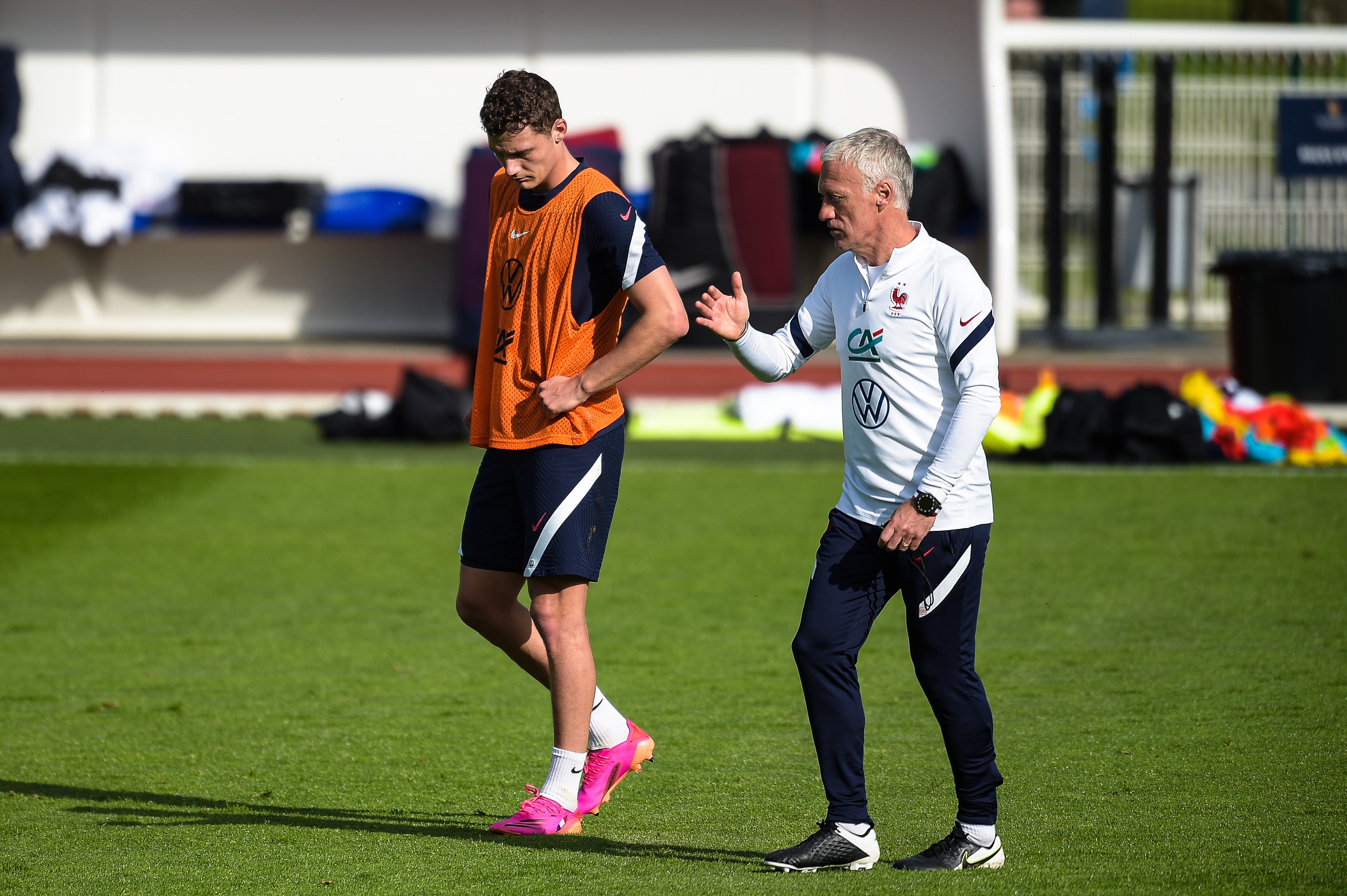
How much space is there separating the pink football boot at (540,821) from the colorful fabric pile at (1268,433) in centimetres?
785

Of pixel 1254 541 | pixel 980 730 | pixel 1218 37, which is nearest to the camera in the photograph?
pixel 980 730

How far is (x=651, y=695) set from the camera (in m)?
5.71

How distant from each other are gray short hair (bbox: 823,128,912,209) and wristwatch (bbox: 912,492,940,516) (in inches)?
26.5

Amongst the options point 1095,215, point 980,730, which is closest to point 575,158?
point 980,730

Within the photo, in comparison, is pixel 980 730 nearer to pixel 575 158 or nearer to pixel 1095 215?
pixel 575 158

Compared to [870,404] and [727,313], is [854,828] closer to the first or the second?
[870,404]


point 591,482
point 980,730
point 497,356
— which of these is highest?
point 497,356

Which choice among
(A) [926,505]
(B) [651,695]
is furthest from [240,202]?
(A) [926,505]

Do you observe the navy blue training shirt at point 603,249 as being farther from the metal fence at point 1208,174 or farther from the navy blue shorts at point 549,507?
the metal fence at point 1208,174

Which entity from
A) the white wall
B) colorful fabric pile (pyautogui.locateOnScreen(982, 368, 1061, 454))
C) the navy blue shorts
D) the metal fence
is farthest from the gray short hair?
the white wall

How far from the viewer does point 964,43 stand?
1688cm

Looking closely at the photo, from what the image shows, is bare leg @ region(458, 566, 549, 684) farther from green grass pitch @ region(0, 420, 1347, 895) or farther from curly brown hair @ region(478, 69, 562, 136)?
curly brown hair @ region(478, 69, 562, 136)

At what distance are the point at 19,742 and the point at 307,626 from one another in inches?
69.8

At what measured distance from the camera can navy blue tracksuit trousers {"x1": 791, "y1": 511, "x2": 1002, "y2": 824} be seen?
145 inches
